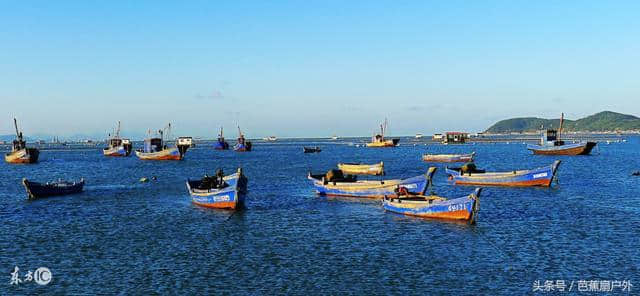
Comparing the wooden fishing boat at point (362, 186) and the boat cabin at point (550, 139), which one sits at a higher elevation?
the boat cabin at point (550, 139)

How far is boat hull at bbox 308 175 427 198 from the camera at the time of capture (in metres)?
51.2

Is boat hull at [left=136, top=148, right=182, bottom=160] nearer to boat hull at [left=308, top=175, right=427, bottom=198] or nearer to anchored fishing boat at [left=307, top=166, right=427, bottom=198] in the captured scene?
anchored fishing boat at [left=307, top=166, right=427, bottom=198]

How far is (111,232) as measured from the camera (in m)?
37.0

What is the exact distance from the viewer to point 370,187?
5269cm

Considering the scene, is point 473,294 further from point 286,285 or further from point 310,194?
point 310,194

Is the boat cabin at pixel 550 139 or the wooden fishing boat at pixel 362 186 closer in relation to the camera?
the wooden fishing boat at pixel 362 186

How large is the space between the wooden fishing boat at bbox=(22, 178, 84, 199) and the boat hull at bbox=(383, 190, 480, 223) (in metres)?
36.0

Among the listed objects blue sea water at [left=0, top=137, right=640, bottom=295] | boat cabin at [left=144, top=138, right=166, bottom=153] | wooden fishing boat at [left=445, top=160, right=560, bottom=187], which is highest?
boat cabin at [left=144, top=138, right=166, bottom=153]

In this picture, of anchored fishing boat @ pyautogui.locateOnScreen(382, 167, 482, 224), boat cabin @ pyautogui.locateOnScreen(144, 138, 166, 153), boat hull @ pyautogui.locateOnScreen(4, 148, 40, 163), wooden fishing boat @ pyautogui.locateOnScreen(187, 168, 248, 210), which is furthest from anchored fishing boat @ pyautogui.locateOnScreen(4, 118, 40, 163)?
anchored fishing boat @ pyautogui.locateOnScreen(382, 167, 482, 224)

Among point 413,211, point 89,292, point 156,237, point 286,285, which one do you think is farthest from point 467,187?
point 89,292

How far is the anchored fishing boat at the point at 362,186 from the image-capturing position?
168 feet

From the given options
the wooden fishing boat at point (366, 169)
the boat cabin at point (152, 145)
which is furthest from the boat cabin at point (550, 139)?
the boat cabin at point (152, 145)

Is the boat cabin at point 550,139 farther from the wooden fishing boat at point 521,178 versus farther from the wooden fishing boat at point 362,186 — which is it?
the wooden fishing boat at point 362,186

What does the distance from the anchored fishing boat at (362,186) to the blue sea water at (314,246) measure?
216 centimetres
